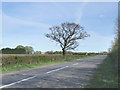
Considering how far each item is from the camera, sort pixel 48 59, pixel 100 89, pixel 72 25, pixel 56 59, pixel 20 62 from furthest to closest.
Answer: pixel 72 25 < pixel 56 59 < pixel 48 59 < pixel 20 62 < pixel 100 89

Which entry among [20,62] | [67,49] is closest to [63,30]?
[67,49]

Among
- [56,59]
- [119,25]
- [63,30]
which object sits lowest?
[56,59]

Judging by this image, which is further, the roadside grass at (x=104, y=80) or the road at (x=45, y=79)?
the road at (x=45, y=79)

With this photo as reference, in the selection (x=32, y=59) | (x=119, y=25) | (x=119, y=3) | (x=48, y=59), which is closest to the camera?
(x=119, y=3)

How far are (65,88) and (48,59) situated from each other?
2310 cm

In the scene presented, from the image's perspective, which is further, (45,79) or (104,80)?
(45,79)

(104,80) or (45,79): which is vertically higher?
(104,80)

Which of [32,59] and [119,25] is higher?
[119,25]

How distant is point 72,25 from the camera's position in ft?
150

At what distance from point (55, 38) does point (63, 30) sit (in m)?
3.66

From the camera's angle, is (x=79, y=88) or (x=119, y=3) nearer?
(x=79, y=88)

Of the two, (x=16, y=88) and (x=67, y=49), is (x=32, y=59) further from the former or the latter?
(x=67, y=49)

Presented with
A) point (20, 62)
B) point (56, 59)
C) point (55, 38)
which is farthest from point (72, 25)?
point (20, 62)

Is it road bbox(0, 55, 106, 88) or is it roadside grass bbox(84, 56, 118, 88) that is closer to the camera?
roadside grass bbox(84, 56, 118, 88)
